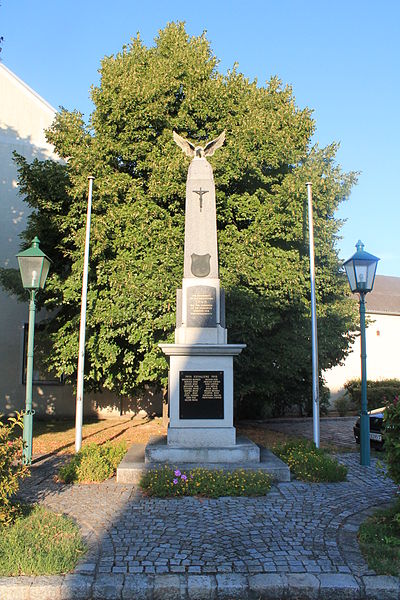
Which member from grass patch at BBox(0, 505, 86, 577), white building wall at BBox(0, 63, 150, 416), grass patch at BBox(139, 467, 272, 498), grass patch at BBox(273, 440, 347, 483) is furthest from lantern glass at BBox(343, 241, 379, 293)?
white building wall at BBox(0, 63, 150, 416)

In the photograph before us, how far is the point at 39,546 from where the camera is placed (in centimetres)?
442

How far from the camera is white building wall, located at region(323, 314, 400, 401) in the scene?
22.9 metres

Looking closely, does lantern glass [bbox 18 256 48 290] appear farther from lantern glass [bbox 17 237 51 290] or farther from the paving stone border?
the paving stone border

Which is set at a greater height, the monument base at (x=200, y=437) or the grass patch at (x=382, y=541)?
the monument base at (x=200, y=437)

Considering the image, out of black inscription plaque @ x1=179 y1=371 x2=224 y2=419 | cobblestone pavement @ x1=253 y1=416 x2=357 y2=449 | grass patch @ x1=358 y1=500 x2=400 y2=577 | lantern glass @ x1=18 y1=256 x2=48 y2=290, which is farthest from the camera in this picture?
cobblestone pavement @ x1=253 y1=416 x2=357 y2=449

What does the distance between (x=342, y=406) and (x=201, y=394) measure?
14.2 m

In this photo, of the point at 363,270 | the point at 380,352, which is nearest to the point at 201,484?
the point at 363,270

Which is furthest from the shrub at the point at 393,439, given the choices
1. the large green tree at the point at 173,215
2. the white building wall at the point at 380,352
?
the white building wall at the point at 380,352

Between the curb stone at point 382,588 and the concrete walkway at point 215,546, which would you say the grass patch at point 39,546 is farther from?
the curb stone at point 382,588

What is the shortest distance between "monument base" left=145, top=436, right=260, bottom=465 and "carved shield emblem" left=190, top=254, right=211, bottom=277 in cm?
329

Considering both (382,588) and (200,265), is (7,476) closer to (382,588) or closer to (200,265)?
(382,588)

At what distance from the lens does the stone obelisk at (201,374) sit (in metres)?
7.97

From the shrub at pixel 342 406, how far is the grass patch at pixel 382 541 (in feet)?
50.3

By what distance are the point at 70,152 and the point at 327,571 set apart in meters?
11.8
